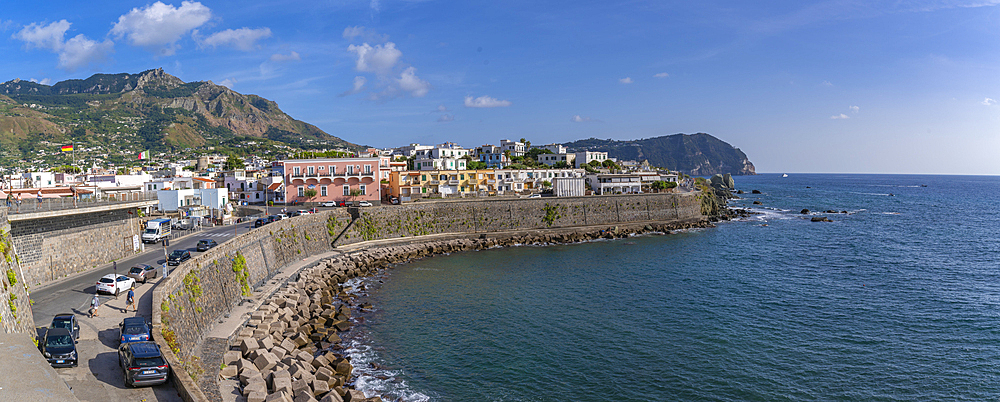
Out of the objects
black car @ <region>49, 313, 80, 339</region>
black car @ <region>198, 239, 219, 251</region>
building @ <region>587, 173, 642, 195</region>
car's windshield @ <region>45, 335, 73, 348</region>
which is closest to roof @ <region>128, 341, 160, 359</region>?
car's windshield @ <region>45, 335, 73, 348</region>

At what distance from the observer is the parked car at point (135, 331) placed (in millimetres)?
17641

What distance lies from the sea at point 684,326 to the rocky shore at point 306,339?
49.4 inches

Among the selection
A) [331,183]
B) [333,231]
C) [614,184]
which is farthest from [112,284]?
[614,184]

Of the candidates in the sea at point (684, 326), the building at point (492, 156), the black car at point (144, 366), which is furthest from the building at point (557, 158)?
the black car at point (144, 366)

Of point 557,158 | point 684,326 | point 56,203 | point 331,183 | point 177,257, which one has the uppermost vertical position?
point 557,158

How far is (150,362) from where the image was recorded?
598 inches

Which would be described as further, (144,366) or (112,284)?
(112,284)

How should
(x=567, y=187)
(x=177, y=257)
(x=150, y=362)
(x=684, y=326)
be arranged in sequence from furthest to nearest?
(x=567, y=187)
(x=177, y=257)
(x=684, y=326)
(x=150, y=362)

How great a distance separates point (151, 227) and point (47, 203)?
13338mm

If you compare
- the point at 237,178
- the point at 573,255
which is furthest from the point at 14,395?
the point at 237,178

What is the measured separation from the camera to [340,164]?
66.2m

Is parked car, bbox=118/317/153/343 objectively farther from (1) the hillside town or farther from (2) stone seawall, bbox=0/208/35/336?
(1) the hillside town

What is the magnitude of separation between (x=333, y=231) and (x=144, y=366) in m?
36.1

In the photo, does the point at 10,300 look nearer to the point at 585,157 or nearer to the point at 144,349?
the point at 144,349
